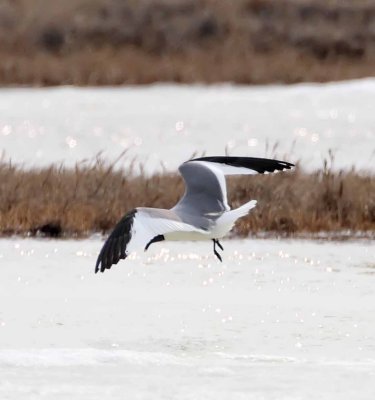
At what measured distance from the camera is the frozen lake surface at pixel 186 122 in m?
16.4

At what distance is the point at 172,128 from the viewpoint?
18.9m

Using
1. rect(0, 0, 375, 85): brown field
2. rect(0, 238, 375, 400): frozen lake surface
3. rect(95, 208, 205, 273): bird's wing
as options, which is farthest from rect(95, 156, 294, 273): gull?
rect(0, 0, 375, 85): brown field

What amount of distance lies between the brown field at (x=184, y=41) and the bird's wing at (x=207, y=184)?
14.7 m

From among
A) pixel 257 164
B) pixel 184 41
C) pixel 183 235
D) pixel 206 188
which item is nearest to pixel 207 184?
pixel 206 188

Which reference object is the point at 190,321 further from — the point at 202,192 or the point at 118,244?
the point at 202,192

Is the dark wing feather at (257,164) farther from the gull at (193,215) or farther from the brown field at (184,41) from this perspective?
the brown field at (184,41)

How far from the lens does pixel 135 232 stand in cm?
718

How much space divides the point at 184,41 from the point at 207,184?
18.1 m

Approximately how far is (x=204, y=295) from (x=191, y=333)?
103 cm

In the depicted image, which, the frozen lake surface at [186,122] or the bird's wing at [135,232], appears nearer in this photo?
the bird's wing at [135,232]

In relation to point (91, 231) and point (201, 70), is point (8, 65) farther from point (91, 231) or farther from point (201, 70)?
point (91, 231)

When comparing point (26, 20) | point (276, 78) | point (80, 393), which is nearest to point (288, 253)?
point (80, 393)

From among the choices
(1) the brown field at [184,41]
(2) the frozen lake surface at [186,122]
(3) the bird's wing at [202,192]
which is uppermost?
(1) the brown field at [184,41]

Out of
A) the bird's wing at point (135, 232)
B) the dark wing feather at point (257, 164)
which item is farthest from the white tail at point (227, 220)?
the dark wing feather at point (257, 164)
